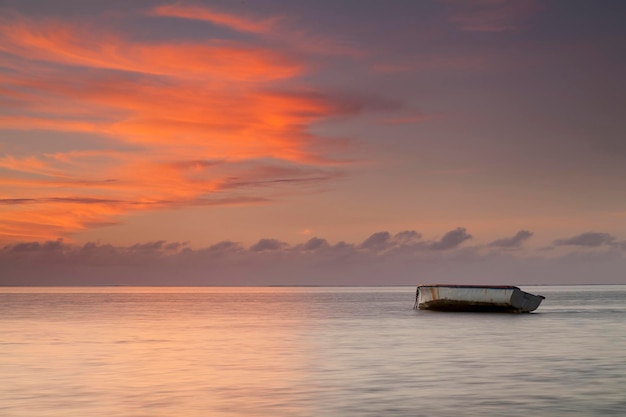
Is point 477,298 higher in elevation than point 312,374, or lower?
higher

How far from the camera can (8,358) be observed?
48750 mm

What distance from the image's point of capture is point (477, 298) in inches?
4385

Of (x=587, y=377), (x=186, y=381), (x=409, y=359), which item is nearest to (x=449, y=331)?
(x=409, y=359)

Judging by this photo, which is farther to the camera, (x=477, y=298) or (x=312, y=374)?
(x=477, y=298)

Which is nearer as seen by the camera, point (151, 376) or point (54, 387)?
point (54, 387)

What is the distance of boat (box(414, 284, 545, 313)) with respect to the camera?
360ft

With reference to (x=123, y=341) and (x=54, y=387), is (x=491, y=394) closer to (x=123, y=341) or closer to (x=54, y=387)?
(x=54, y=387)

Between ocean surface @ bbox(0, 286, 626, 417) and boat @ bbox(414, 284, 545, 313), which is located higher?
boat @ bbox(414, 284, 545, 313)

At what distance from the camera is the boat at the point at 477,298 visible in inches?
4318

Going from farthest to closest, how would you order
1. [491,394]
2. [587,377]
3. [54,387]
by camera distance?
[587,377] < [54,387] < [491,394]

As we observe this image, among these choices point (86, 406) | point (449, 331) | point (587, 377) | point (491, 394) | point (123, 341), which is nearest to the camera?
point (86, 406)

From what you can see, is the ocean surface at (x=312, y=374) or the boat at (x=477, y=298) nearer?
the ocean surface at (x=312, y=374)

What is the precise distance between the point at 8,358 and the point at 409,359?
22977 millimetres

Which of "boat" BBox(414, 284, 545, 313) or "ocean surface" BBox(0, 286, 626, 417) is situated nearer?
"ocean surface" BBox(0, 286, 626, 417)
